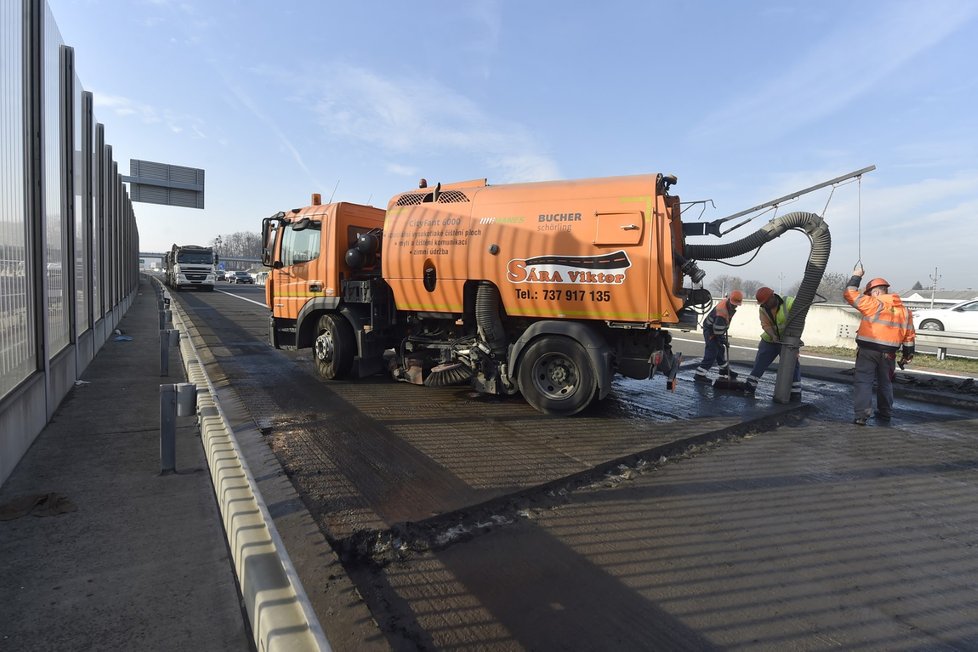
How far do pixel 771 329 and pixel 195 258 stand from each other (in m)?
35.4

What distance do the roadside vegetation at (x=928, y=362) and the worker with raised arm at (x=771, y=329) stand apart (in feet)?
17.9

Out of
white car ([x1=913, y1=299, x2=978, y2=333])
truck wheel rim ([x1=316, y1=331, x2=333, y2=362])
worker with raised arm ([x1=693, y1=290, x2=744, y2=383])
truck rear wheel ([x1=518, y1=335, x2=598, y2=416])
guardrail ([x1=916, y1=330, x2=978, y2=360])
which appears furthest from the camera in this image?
white car ([x1=913, y1=299, x2=978, y2=333])

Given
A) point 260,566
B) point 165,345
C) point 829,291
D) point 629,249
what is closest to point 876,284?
point 629,249

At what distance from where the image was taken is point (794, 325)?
23.1 feet

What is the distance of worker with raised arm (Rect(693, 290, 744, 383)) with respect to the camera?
8.50m

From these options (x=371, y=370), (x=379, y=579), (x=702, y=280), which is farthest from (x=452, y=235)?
(x=379, y=579)

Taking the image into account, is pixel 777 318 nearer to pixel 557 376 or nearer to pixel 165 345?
pixel 557 376

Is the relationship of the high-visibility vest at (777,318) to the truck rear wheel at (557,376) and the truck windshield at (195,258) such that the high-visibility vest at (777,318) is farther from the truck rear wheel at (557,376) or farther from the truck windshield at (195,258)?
the truck windshield at (195,258)

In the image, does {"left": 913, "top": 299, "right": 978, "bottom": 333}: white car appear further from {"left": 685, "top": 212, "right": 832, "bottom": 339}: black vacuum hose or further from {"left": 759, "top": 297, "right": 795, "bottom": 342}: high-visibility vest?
{"left": 685, "top": 212, "right": 832, "bottom": 339}: black vacuum hose

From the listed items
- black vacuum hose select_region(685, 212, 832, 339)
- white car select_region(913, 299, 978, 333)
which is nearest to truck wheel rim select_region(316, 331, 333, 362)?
black vacuum hose select_region(685, 212, 832, 339)

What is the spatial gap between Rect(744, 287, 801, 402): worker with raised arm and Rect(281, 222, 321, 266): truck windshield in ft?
22.8

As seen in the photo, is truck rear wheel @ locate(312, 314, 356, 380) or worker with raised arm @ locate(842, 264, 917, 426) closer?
worker with raised arm @ locate(842, 264, 917, 426)

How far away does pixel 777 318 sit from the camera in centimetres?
759

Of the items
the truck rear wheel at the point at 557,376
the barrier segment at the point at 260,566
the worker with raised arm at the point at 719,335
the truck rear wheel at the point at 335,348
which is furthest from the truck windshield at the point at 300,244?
the worker with raised arm at the point at 719,335
